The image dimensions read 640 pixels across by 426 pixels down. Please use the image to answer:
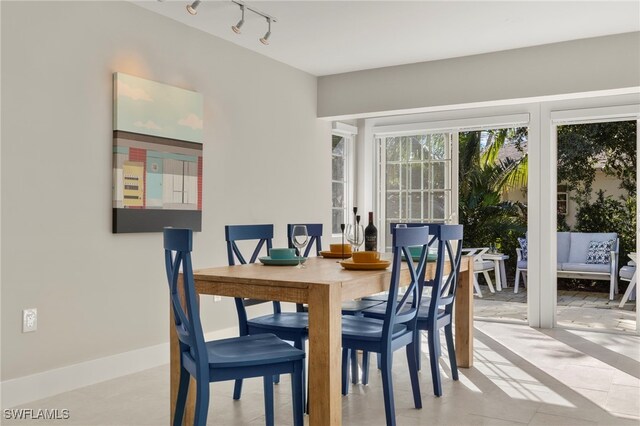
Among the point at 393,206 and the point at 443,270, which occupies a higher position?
the point at 393,206

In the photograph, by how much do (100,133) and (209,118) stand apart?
1.04 metres

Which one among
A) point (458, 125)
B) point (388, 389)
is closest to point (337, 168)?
point (458, 125)

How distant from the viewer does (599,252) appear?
7.98 metres

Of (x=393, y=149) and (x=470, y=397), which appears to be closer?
(x=470, y=397)

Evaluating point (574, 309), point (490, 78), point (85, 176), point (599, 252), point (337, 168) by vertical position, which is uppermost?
point (490, 78)

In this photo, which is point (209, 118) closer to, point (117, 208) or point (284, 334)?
point (117, 208)

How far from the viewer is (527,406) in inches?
122

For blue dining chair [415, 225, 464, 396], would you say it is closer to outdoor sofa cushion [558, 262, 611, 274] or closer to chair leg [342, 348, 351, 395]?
chair leg [342, 348, 351, 395]

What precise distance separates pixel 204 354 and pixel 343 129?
4.32 metres

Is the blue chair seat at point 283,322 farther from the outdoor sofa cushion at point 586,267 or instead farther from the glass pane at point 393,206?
the outdoor sofa cushion at point 586,267

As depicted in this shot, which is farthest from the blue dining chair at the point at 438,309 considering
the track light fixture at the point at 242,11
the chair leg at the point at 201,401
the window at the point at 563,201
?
the window at the point at 563,201

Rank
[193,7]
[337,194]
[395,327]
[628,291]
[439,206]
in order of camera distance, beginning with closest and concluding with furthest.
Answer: [395,327], [193,7], [439,206], [337,194], [628,291]

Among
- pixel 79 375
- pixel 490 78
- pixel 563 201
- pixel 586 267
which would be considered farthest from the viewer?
pixel 563 201

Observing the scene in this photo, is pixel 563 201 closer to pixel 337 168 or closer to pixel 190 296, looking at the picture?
pixel 337 168
